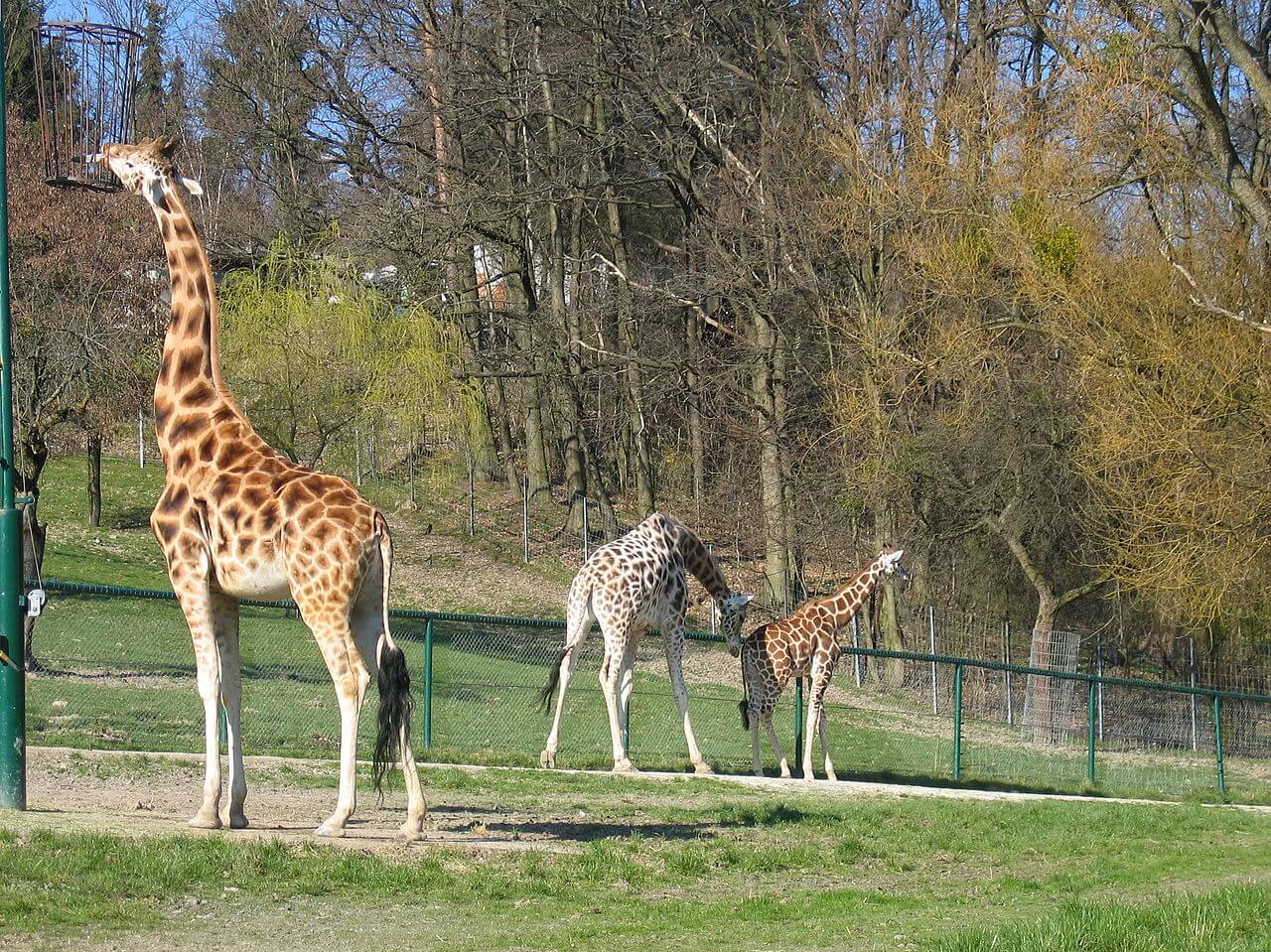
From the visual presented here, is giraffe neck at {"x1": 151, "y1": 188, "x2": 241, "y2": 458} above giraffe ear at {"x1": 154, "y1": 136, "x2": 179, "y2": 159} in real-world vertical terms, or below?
below

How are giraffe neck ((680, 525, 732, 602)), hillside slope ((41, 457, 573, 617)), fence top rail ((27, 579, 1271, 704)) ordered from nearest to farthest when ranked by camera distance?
fence top rail ((27, 579, 1271, 704)), giraffe neck ((680, 525, 732, 602)), hillside slope ((41, 457, 573, 617))

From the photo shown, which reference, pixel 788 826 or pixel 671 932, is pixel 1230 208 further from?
pixel 671 932

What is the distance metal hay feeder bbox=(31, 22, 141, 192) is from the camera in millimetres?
12383

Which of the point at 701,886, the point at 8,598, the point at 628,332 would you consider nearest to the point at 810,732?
the point at 701,886

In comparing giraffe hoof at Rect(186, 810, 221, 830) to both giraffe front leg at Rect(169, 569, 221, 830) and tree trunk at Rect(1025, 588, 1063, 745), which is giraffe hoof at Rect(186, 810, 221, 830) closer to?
giraffe front leg at Rect(169, 569, 221, 830)

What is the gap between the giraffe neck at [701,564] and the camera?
1984 cm

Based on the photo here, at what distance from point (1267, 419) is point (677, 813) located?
10859 mm

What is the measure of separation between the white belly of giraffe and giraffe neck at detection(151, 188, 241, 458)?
1.19m

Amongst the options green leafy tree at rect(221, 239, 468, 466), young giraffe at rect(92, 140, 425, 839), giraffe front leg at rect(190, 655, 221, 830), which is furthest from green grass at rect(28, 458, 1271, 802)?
young giraffe at rect(92, 140, 425, 839)

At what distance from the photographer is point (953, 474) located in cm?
2888

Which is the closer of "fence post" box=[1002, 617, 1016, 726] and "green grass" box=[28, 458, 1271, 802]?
"green grass" box=[28, 458, 1271, 802]

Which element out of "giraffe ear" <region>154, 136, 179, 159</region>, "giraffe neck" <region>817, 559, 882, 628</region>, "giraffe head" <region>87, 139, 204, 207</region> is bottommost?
"giraffe neck" <region>817, 559, 882, 628</region>

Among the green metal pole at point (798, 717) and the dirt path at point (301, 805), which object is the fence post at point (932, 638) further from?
the dirt path at point (301, 805)

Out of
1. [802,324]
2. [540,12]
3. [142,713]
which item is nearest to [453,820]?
[142,713]
